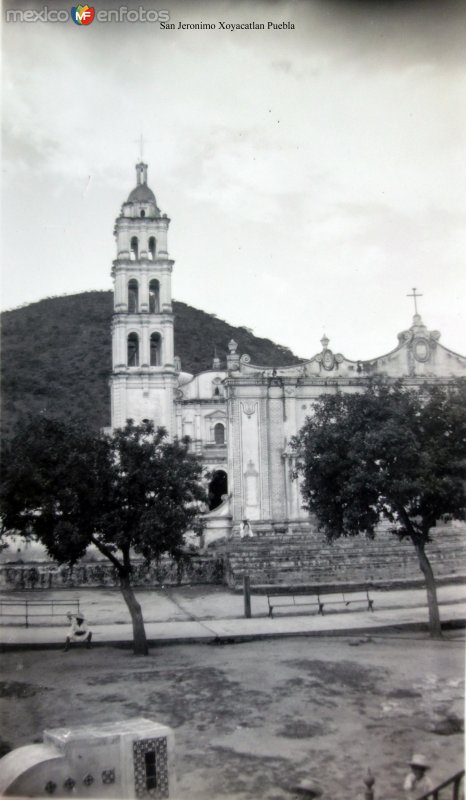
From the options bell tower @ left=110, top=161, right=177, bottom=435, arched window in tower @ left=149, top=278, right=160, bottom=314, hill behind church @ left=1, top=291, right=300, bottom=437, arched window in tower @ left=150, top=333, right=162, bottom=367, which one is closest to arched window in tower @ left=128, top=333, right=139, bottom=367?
bell tower @ left=110, top=161, right=177, bottom=435

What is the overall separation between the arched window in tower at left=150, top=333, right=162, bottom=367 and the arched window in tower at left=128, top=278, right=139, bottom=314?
6.43ft

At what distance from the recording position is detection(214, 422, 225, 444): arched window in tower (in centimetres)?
5759

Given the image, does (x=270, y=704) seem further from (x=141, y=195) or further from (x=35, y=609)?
(x=141, y=195)

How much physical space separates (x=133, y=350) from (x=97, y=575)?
19479 millimetres

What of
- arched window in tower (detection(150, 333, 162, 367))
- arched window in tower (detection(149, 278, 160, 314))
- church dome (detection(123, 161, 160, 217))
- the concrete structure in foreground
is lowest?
the concrete structure in foreground

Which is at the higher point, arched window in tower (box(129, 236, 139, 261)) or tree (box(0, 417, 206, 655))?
arched window in tower (box(129, 236, 139, 261))

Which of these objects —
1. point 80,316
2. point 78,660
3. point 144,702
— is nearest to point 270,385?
point 78,660

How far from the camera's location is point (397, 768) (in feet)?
27.5

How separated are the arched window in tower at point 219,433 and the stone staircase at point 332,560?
25010 mm

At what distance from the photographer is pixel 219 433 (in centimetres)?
5772

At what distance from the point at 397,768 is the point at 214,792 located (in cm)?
219

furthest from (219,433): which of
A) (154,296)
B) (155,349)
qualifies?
(154,296)

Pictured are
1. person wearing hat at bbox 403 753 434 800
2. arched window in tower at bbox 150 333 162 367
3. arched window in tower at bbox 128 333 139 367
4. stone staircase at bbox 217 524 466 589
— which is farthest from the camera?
arched window in tower at bbox 128 333 139 367

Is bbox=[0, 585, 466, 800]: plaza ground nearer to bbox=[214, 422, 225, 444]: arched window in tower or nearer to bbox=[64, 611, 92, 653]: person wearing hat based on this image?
bbox=[64, 611, 92, 653]: person wearing hat
